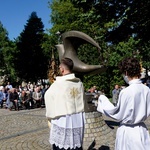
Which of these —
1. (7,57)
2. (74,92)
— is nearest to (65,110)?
(74,92)

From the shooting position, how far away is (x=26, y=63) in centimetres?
4497

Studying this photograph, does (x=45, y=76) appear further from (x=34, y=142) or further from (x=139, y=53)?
(x=34, y=142)

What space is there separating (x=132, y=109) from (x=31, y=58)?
42.5 meters

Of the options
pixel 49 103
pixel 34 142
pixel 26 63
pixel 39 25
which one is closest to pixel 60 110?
pixel 49 103

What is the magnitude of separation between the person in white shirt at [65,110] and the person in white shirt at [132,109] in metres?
0.52

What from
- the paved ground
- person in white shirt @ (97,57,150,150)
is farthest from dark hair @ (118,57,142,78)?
the paved ground

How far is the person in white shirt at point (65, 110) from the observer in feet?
12.4

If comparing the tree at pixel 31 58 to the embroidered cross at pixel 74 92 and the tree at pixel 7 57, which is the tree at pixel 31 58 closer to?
the tree at pixel 7 57

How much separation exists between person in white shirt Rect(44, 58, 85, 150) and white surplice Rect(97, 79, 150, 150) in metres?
0.52

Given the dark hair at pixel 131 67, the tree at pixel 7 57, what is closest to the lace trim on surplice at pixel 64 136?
the dark hair at pixel 131 67

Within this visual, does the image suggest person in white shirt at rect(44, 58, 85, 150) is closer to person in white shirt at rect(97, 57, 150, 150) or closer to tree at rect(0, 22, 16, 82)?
person in white shirt at rect(97, 57, 150, 150)

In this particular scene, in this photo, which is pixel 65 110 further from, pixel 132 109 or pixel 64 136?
pixel 132 109

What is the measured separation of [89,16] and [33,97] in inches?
249

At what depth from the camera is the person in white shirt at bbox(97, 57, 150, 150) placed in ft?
11.1
